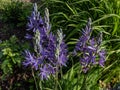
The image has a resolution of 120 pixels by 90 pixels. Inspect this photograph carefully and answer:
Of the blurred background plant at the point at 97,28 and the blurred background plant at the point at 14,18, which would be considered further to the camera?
the blurred background plant at the point at 14,18

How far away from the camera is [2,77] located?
4469 mm

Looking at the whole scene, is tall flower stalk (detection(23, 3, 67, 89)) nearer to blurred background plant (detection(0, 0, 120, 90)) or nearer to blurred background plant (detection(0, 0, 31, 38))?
blurred background plant (detection(0, 0, 120, 90))

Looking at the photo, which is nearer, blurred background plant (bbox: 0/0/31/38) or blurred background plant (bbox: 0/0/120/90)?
blurred background plant (bbox: 0/0/120/90)

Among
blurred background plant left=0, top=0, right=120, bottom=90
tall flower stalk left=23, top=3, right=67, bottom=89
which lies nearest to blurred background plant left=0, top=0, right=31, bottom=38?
blurred background plant left=0, top=0, right=120, bottom=90

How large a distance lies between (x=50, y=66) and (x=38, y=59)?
0.14 metres

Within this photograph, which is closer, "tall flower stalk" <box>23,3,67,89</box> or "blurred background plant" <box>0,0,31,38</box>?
"tall flower stalk" <box>23,3,67,89</box>

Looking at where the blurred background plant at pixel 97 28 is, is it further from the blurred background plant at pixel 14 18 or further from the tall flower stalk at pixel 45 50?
the tall flower stalk at pixel 45 50

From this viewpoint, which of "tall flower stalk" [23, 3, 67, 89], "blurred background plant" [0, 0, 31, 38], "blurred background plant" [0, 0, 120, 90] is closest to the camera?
"tall flower stalk" [23, 3, 67, 89]

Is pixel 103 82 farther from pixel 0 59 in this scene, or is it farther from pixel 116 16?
pixel 0 59

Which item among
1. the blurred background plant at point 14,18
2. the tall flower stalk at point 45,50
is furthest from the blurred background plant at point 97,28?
the tall flower stalk at point 45,50

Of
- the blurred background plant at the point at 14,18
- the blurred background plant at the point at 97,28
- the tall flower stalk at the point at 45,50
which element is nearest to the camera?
the tall flower stalk at the point at 45,50

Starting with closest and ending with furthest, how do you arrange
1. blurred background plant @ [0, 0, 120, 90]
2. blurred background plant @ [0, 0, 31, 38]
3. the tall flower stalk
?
the tall flower stalk < blurred background plant @ [0, 0, 120, 90] < blurred background plant @ [0, 0, 31, 38]

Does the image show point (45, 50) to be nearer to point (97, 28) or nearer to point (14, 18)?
point (97, 28)

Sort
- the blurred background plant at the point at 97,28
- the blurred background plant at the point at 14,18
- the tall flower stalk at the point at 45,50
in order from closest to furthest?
the tall flower stalk at the point at 45,50
the blurred background plant at the point at 97,28
the blurred background plant at the point at 14,18
